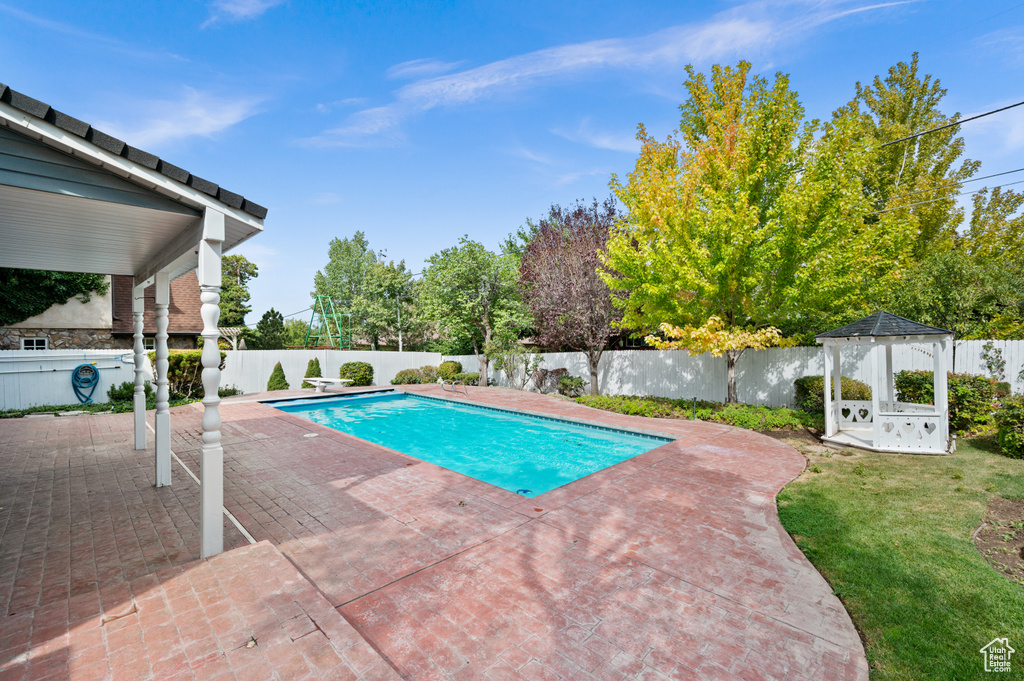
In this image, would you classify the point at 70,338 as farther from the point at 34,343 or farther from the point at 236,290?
the point at 236,290

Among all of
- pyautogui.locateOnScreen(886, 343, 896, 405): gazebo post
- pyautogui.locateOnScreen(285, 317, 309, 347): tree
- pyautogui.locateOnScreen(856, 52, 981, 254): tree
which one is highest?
pyautogui.locateOnScreen(856, 52, 981, 254): tree

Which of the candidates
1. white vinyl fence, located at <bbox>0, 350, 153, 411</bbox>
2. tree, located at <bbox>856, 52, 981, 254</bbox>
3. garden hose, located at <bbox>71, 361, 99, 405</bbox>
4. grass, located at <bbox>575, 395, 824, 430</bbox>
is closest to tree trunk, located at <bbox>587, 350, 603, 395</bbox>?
grass, located at <bbox>575, 395, 824, 430</bbox>

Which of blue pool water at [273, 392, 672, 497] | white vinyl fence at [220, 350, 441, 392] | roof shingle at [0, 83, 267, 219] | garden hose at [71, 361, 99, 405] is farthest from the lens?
white vinyl fence at [220, 350, 441, 392]

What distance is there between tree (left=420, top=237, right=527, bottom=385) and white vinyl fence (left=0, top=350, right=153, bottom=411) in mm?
12004

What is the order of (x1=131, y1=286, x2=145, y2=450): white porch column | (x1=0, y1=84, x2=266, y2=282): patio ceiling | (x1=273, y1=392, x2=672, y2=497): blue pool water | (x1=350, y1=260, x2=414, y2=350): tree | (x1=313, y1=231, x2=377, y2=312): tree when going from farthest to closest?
(x1=313, y1=231, x2=377, y2=312): tree, (x1=350, y1=260, x2=414, y2=350): tree, (x1=273, y1=392, x2=672, y2=497): blue pool water, (x1=131, y1=286, x2=145, y2=450): white porch column, (x1=0, y1=84, x2=266, y2=282): patio ceiling

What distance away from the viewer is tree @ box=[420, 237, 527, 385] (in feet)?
67.8

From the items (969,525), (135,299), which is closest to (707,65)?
(969,525)

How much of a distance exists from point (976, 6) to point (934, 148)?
12.6m

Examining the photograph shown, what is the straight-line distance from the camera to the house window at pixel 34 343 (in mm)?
15202

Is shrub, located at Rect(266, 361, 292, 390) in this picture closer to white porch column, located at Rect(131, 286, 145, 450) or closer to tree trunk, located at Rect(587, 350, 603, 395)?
white porch column, located at Rect(131, 286, 145, 450)

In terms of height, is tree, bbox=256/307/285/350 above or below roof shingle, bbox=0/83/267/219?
below

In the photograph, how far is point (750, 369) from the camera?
41.6 feet

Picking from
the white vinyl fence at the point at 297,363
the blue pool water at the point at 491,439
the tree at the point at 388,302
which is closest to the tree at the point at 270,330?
the tree at the point at 388,302

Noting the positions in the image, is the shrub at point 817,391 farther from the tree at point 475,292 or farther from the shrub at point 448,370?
the shrub at point 448,370
